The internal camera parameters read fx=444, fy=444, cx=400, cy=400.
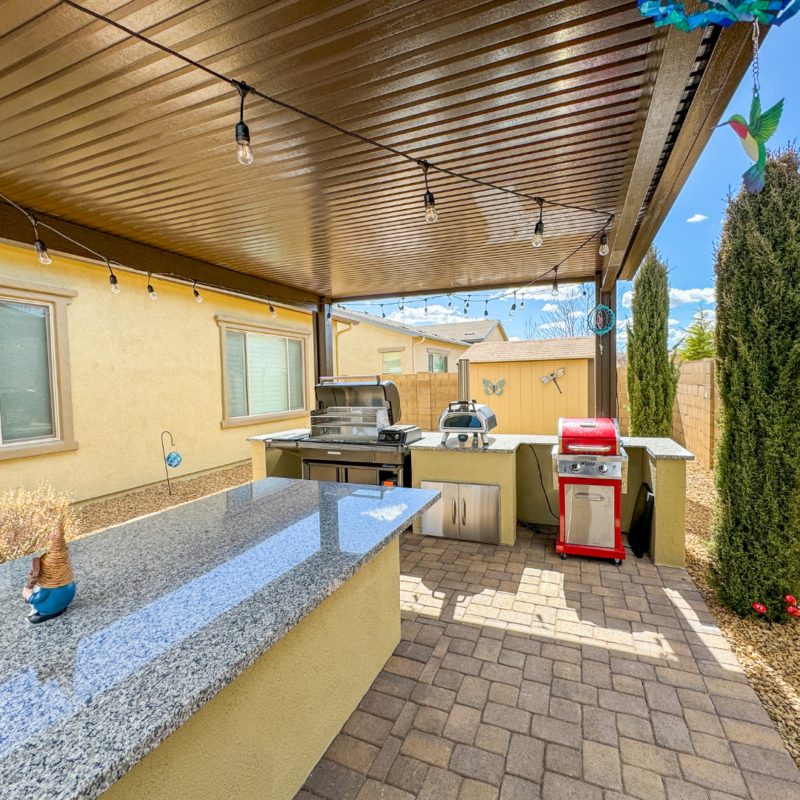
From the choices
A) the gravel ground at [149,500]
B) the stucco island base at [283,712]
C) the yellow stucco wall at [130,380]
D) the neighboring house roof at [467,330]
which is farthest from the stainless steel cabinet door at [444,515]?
the neighboring house roof at [467,330]

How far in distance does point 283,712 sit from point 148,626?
679 millimetres

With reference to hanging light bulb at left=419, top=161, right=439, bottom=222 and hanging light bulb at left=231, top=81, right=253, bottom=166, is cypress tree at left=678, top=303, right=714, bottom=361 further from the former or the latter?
hanging light bulb at left=231, top=81, right=253, bottom=166

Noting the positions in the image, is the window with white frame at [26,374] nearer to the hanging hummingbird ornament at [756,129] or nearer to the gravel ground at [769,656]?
the hanging hummingbird ornament at [756,129]

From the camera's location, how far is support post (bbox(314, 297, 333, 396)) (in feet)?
22.4

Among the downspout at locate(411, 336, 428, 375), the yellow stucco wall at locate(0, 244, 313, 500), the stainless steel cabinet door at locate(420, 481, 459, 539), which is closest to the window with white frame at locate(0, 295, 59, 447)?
the yellow stucco wall at locate(0, 244, 313, 500)

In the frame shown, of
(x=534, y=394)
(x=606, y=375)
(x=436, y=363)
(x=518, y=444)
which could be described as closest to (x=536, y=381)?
(x=534, y=394)

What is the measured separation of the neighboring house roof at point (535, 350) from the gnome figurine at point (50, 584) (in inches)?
296

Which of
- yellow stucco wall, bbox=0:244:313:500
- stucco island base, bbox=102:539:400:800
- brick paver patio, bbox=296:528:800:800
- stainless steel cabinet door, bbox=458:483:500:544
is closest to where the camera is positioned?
stucco island base, bbox=102:539:400:800

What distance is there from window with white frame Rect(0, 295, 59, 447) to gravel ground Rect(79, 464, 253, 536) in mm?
977

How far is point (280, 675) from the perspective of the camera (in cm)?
147

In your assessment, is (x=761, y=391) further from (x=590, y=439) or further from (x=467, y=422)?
(x=467, y=422)

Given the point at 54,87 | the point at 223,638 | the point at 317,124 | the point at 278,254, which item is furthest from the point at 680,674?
the point at 278,254

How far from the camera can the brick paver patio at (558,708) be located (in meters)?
1.70

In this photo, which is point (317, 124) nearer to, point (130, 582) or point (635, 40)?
point (635, 40)
